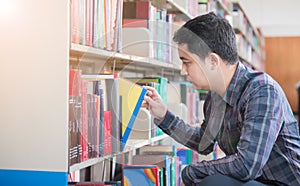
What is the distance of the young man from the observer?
1499 mm

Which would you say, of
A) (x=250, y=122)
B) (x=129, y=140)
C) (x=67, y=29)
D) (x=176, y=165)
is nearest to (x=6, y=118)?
(x=67, y=29)

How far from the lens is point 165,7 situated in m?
2.49

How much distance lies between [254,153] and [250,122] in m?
0.10

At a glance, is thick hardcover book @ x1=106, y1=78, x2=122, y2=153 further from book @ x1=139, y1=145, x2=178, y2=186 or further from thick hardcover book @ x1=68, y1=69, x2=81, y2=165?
book @ x1=139, y1=145, x2=178, y2=186

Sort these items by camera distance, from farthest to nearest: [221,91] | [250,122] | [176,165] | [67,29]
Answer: [176,165], [221,91], [250,122], [67,29]

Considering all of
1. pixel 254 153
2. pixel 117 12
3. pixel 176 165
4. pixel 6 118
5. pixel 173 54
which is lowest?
pixel 176 165

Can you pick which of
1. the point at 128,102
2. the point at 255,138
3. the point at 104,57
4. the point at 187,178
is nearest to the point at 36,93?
the point at 104,57

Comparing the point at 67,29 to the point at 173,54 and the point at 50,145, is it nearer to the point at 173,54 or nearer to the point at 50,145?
the point at 50,145

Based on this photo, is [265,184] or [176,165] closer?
[265,184]

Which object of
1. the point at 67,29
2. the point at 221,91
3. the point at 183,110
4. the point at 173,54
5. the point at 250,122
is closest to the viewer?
the point at 67,29

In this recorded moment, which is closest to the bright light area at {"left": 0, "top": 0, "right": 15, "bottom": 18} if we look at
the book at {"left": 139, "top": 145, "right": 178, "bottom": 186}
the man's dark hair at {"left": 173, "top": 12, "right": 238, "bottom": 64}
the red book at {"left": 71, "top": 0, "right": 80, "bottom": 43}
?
the red book at {"left": 71, "top": 0, "right": 80, "bottom": 43}

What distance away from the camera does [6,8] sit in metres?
1.47

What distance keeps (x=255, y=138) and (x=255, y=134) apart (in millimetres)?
12

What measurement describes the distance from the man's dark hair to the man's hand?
28 cm
